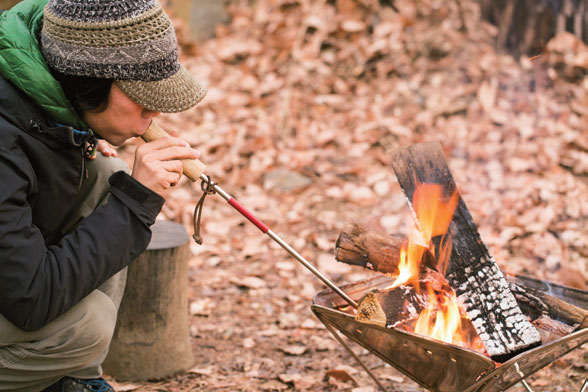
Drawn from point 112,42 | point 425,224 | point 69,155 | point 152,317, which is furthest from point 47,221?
point 425,224

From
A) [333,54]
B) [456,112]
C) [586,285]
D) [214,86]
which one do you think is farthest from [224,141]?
[586,285]

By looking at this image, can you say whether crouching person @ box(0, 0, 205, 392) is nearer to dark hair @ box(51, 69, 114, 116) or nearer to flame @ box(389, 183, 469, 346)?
dark hair @ box(51, 69, 114, 116)

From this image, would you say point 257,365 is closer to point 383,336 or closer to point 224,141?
point 383,336

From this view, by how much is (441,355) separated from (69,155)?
134cm

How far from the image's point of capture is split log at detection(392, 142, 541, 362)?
183cm

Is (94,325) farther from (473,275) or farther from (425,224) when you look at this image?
(473,275)

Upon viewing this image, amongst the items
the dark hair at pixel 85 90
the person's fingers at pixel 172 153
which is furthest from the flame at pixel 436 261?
A: the dark hair at pixel 85 90

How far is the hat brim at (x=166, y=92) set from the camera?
1736mm

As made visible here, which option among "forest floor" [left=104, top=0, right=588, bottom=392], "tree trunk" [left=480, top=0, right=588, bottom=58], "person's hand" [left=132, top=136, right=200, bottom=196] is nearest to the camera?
"person's hand" [left=132, top=136, right=200, bottom=196]

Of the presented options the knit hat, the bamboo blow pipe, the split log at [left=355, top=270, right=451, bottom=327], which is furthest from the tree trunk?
the knit hat

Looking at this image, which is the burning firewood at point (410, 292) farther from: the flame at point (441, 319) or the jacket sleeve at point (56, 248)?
the jacket sleeve at point (56, 248)

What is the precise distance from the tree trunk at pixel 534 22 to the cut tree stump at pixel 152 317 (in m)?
4.18

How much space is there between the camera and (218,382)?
8.54 ft

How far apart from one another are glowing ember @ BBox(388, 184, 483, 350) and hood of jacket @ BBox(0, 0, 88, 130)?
4.01 ft
